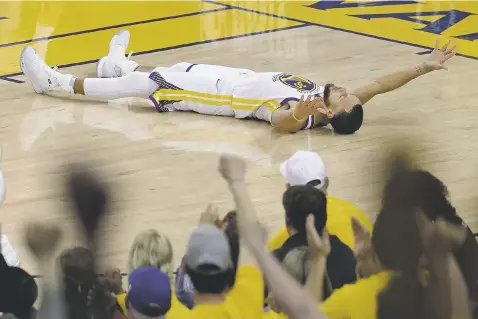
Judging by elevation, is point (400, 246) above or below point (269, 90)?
above

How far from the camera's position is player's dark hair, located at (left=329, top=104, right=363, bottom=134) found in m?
5.12

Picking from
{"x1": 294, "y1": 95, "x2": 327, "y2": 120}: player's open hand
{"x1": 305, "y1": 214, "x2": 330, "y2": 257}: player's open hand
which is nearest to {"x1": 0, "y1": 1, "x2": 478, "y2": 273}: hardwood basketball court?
{"x1": 294, "y1": 95, "x2": 327, "y2": 120}: player's open hand

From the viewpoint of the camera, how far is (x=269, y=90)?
537 centimetres

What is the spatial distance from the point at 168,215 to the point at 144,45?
3209mm

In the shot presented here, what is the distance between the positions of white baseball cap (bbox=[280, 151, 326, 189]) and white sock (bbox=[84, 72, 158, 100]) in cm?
243

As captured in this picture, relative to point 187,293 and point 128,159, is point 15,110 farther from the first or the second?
point 187,293

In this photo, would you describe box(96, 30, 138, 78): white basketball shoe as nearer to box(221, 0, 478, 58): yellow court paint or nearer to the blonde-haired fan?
box(221, 0, 478, 58): yellow court paint

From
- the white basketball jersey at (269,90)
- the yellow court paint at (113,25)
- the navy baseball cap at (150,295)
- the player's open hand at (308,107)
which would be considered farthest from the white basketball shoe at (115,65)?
the navy baseball cap at (150,295)

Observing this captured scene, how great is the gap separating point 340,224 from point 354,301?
636 mm

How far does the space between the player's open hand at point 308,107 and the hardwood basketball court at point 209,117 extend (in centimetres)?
14

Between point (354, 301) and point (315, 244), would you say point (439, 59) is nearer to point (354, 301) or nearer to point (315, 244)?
point (354, 301)

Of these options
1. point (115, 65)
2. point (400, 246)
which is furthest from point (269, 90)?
point (400, 246)

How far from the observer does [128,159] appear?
4.83m

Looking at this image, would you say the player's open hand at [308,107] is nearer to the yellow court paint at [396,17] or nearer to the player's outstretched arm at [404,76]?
the player's outstretched arm at [404,76]
